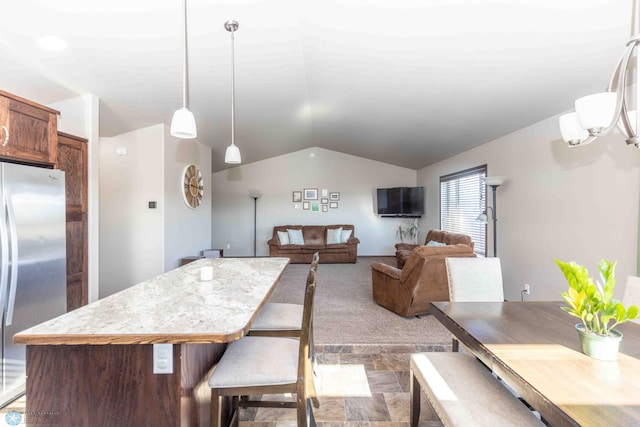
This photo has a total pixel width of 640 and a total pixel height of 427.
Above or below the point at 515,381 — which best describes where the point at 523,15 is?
above

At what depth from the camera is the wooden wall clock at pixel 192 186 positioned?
4.96 metres

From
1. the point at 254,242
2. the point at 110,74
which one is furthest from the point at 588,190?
the point at 254,242

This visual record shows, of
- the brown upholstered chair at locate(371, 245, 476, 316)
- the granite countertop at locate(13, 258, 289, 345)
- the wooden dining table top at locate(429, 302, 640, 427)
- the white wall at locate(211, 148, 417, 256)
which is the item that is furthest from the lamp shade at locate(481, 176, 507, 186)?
the white wall at locate(211, 148, 417, 256)

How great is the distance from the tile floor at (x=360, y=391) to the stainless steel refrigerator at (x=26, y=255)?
160 cm

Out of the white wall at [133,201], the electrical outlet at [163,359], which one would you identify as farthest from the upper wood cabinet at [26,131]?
the white wall at [133,201]

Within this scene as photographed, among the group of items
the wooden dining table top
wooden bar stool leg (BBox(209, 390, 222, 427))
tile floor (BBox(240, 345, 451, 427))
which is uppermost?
the wooden dining table top

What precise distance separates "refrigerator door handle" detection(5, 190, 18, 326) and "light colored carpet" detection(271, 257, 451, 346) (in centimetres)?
222

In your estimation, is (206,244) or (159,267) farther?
(206,244)

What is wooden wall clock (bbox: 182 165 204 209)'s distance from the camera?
4.96 meters

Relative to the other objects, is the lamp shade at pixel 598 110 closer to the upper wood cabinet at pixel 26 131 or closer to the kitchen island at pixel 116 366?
the kitchen island at pixel 116 366

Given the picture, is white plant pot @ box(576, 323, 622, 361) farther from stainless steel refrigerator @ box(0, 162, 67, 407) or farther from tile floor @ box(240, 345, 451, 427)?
stainless steel refrigerator @ box(0, 162, 67, 407)

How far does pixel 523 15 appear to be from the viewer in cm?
197

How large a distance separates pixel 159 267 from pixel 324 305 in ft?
8.11

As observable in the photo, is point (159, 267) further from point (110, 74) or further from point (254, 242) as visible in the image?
point (254, 242)
